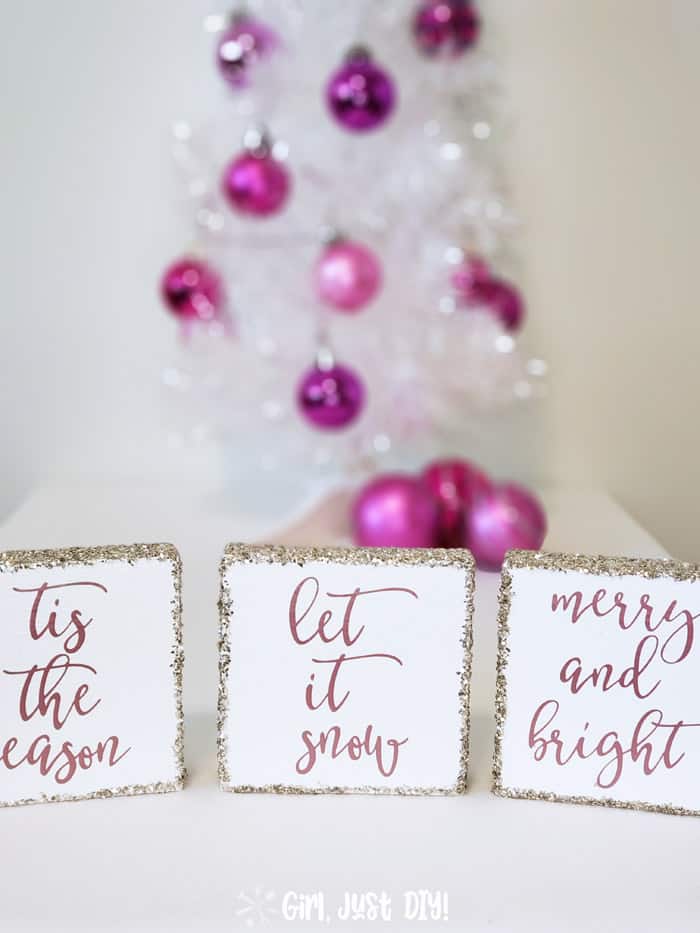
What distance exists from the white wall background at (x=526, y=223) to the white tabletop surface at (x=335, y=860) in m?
0.92

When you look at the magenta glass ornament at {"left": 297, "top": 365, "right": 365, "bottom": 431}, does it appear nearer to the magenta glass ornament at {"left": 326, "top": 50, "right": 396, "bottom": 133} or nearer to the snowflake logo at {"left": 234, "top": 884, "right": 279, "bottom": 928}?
the magenta glass ornament at {"left": 326, "top": 50, "right": 396, "bottom": 133}

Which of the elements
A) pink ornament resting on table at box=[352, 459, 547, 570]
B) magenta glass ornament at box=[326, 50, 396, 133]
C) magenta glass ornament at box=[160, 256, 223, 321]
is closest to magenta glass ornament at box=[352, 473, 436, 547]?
pink ornament resting on table at box=[352, 459, 547, 570]

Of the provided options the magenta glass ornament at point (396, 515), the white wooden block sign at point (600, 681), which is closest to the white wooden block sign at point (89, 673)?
the white wooden block sign at point (600, 681)

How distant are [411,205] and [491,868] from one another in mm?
1027

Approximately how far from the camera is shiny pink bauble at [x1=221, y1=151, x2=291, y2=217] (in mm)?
1345

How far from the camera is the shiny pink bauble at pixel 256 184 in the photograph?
1345 mm

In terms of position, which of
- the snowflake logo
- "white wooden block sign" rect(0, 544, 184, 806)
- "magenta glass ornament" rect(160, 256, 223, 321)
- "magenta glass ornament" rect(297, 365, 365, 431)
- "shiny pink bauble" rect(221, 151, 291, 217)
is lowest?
the snowflake logo

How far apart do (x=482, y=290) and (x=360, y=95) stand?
33 cm

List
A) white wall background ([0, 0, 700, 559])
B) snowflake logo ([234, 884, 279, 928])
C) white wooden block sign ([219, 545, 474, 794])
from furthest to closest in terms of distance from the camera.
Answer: white wall background ([0, 0, 700, 559]), white wooden block sign ([219, 545, 474, 794]), snowflake logo ([234, 884, 279, 928])

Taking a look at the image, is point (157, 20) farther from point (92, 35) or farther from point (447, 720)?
point (447, 720)

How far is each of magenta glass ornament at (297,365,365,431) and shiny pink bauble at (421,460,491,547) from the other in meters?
0.15

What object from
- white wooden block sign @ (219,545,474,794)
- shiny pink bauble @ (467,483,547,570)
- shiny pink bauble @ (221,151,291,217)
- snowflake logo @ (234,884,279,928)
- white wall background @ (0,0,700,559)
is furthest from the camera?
white wall background @ (0,0,700,559)

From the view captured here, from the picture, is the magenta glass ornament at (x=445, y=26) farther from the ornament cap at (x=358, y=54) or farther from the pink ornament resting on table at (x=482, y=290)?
the pink ornament resting on table at (x=482, y=290)

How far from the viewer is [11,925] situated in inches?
24.7
